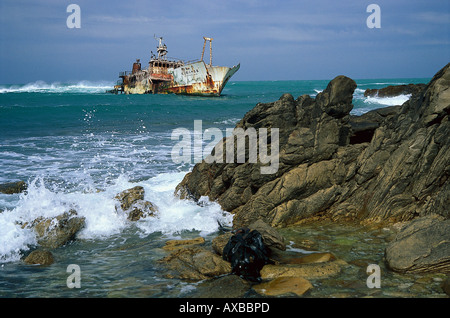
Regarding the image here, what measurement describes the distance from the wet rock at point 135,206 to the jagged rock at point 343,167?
1.64 metres

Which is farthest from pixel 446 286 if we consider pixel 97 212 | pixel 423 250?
pixel 97 212

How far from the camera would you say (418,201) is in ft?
27.4

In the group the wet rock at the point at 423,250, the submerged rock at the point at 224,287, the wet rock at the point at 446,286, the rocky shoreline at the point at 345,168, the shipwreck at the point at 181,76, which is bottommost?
the submerged rock at the point at 224,287

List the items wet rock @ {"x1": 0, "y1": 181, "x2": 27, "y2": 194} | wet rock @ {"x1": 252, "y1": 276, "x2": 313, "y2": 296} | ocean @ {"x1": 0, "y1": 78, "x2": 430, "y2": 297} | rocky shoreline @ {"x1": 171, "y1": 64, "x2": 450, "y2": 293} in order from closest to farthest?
wet rock @ {"x1": 252, "y1": 276, "x2": 313, "y2": 296} < ocean @ {"x1": 0, "y1": 78, "x2": 430, "y2": 297} < rocky shoreline @ {"x1": 171, "y1": 64, "x2": 450, "y2": 293} < wet rock @ {"x1": 0, "y1": 181, "x2": 27, "y2": 194}

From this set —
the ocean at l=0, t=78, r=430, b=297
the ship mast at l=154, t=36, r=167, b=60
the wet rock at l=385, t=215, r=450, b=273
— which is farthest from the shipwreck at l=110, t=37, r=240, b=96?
the wet rock at l=385, t=215, r=450, b=273

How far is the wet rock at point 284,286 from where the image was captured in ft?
18.0

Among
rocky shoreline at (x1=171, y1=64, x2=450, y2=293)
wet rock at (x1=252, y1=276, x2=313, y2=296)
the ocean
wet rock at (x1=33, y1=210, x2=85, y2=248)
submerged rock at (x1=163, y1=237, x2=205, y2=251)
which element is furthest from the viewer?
rocky shoreline at (x1=171, y1=64, x2=450, y2=293)

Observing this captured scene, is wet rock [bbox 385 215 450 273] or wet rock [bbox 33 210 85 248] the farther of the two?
wet rock [bbox 33 210 85 248]

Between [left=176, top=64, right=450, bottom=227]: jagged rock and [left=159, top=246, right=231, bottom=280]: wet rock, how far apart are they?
231 cm

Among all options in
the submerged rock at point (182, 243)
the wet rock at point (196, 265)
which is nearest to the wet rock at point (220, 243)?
the wet rock at point (196, 265)

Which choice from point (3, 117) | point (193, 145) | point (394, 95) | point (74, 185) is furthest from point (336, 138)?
point (394, 95)

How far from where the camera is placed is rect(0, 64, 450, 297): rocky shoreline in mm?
6238

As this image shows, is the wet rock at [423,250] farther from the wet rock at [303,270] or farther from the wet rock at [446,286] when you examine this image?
the wet rock at [303,270]

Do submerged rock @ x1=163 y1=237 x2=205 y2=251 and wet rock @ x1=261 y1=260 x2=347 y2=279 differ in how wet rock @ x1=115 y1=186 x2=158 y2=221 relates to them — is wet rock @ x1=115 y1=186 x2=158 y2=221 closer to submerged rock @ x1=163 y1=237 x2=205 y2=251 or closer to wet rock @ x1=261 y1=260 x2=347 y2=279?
submerged rock @ x1=163 y1=237 x2=205 y2=251
